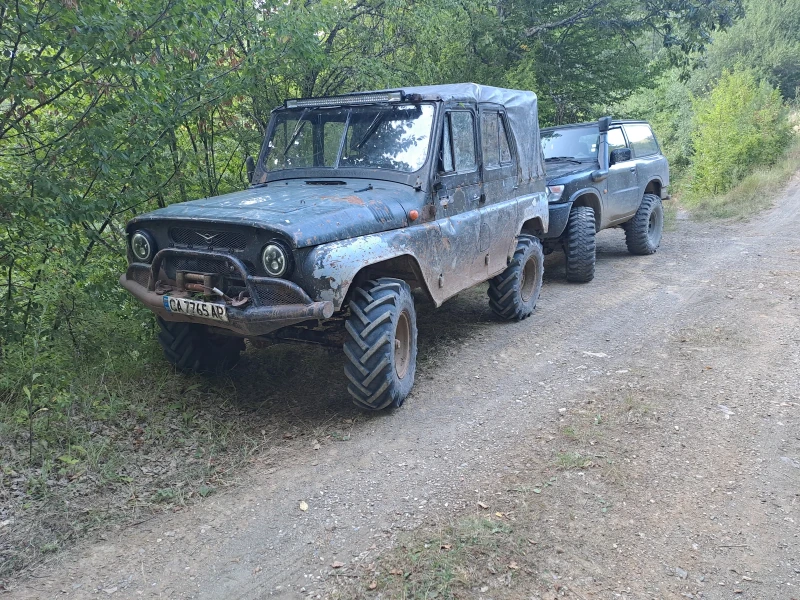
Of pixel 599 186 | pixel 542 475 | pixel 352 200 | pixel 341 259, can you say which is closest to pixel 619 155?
pixel 599 186

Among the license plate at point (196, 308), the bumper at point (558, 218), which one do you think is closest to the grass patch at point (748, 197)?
the bumper at point (558, 218)

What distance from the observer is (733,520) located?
3.49m

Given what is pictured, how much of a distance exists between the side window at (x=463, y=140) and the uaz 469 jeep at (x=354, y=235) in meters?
0.02

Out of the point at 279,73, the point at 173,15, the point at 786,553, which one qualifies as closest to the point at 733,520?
the point at 786,553

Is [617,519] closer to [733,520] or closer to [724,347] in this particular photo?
[733,520]

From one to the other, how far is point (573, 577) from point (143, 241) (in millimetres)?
3563

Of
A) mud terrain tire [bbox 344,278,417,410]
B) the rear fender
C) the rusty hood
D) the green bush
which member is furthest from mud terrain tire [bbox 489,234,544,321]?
the green bush

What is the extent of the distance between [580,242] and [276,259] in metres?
5.39

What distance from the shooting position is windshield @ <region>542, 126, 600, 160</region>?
945 cm

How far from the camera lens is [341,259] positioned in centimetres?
427

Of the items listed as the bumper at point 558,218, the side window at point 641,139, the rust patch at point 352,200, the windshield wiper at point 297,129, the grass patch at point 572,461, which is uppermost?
the windshield wiper at point 297,129

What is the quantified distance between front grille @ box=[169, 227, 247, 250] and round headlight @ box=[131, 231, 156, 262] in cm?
21

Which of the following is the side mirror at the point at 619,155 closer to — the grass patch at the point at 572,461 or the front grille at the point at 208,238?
the grass patch at the point at 572,461

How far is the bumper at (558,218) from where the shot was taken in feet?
27.7
